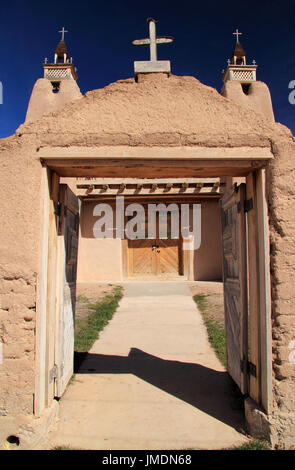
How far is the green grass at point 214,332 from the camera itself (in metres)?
5.83

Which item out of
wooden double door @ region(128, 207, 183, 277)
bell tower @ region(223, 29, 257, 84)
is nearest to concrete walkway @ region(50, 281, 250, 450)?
wooden double door @ region(128, 207, 183, 277)

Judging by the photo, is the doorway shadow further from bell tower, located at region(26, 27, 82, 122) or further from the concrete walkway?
bell tower, located at region(26, 27, 82, 122)

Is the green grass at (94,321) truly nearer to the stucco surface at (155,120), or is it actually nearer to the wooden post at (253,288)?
the wooden post at (253,288)

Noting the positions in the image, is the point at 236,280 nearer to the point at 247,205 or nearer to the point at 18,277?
the point at 247,205

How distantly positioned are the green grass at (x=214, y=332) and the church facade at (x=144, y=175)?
1715mm

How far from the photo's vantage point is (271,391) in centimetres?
321

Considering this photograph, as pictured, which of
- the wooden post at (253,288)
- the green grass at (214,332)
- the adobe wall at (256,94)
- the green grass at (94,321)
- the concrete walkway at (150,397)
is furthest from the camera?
the adobe wall at (256,94)

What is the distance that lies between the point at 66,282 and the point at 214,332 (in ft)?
13.0

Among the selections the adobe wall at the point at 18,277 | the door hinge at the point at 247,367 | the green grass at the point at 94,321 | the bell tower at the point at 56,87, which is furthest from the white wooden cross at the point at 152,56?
the bell tower at the point at 56,87

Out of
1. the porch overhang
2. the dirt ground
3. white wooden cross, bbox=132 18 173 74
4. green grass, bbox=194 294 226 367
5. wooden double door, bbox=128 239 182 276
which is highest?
white wooden cross, bbox=132 18 173 74

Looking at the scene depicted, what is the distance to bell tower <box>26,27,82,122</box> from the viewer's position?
18281 millimetres

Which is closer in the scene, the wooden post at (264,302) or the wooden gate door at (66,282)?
the wooden post at (264,302)

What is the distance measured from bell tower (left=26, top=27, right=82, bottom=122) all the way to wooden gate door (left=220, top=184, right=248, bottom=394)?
49.5 feet

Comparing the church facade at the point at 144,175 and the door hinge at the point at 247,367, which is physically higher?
the church facade at the point at 144,175
